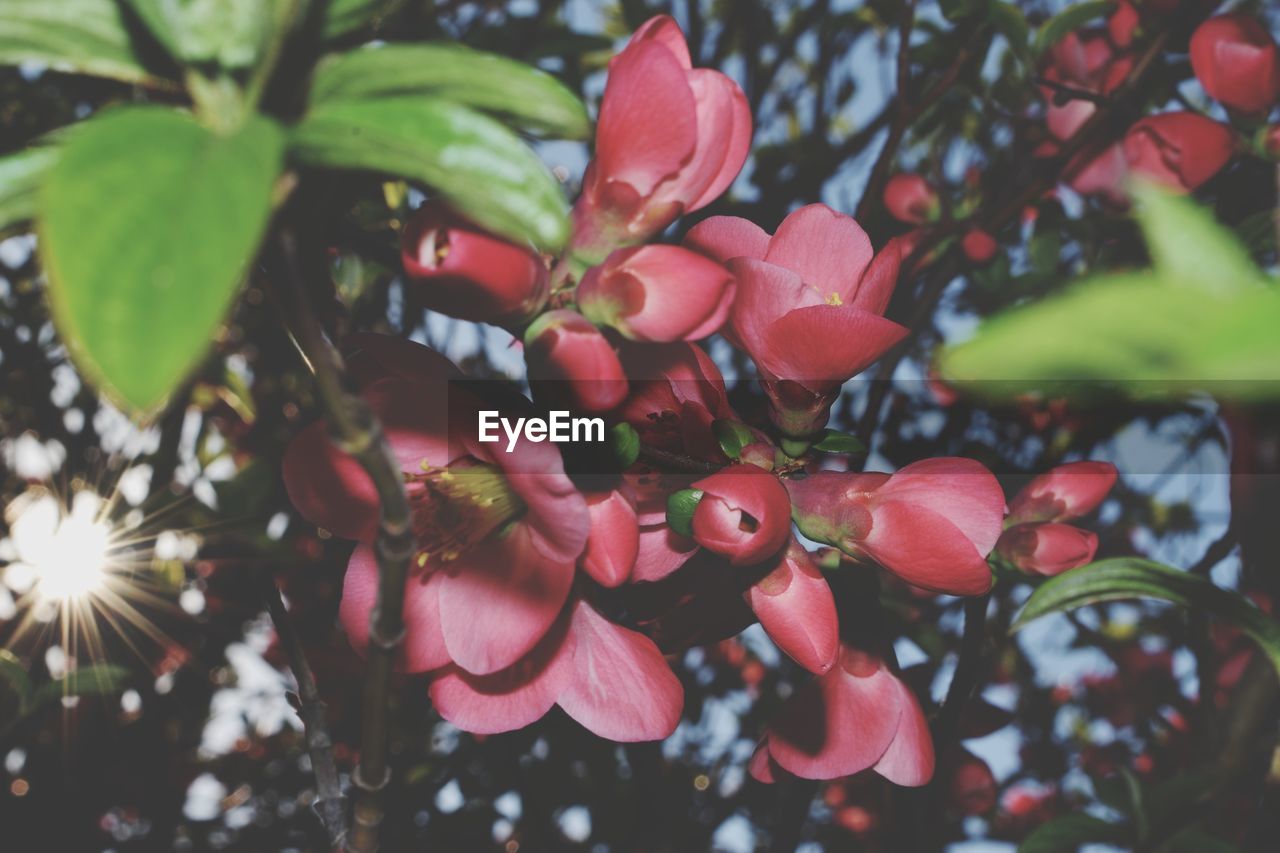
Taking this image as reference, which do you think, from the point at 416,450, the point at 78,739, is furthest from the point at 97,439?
the point at 416,450

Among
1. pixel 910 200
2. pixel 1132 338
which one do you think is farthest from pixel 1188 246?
pixel 910 200

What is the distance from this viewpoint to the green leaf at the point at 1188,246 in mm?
189

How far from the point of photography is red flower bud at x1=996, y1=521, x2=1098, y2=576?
594 mm

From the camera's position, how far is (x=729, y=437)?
1.64 feet

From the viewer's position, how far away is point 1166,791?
829 millimetres

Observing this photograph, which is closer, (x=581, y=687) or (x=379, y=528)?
(x=379, y=528)

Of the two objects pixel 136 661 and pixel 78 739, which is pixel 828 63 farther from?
pixel 78 739

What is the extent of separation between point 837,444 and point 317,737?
346mm

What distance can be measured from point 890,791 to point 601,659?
23.7 inches

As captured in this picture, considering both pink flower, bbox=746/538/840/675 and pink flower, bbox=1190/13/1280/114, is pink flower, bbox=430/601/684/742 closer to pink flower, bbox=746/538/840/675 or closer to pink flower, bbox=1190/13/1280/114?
pink flower, bbox=746/538/840/675

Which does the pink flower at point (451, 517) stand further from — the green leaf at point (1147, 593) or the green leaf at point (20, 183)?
the green leaf at point (1147, 593)

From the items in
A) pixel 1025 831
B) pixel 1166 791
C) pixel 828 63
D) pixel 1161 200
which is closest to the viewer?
pixel 1161 200

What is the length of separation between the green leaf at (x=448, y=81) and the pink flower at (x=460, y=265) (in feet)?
0.21

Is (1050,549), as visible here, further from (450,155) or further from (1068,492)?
(450,155)
